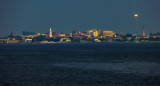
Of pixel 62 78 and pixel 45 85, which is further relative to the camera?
pixel 62 78

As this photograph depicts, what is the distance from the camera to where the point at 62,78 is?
53094 mm

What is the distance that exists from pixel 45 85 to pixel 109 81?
11150 millimetres

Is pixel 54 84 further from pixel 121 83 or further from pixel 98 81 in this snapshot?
pixel 121 83

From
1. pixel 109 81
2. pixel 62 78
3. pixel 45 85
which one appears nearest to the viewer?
pixel 45 85

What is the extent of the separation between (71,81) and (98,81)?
4.65 m

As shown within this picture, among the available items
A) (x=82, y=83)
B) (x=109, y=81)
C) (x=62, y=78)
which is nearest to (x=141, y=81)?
(x=109, y=81)

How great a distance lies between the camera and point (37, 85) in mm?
45844

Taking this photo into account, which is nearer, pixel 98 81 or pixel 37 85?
pixel 37 85

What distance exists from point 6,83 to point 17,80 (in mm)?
3820

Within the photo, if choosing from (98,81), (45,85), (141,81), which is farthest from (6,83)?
(141,81)

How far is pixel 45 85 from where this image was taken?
4581 cm

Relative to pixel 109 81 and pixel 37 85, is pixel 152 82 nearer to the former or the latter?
pixel 109 81

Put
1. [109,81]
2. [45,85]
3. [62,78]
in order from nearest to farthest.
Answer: [45,85], [109,81], [62,78]

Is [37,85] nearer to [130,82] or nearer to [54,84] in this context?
[54,84]
